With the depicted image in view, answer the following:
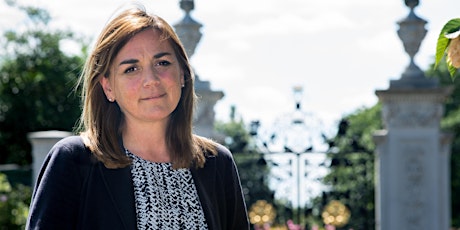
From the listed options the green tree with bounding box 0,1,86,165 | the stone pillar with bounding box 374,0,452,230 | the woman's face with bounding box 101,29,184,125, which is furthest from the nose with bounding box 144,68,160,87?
the green tree with bounding box 0,1,86,165

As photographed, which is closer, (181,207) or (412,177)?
(181,207)

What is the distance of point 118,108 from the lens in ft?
9.16

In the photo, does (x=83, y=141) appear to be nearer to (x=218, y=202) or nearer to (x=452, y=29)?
(x=218, y=202)

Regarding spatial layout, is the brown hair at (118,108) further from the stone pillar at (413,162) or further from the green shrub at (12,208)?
the green shrub at (12,208)

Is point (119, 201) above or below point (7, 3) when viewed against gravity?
below

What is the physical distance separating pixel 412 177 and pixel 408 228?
0.56m


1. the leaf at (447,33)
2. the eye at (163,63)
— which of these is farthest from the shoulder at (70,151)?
the leaf at (447,33)

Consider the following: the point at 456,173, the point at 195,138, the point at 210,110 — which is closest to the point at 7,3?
the point at 456,173

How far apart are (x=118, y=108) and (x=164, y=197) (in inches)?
10.9

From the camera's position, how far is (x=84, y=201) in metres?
2.57

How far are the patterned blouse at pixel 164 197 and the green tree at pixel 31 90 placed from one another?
111 ft

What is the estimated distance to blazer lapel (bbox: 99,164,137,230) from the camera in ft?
8.54

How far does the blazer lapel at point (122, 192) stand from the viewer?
2.60m

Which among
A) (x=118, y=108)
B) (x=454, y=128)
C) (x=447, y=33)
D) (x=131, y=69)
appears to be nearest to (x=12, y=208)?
(x=118, y=108)
